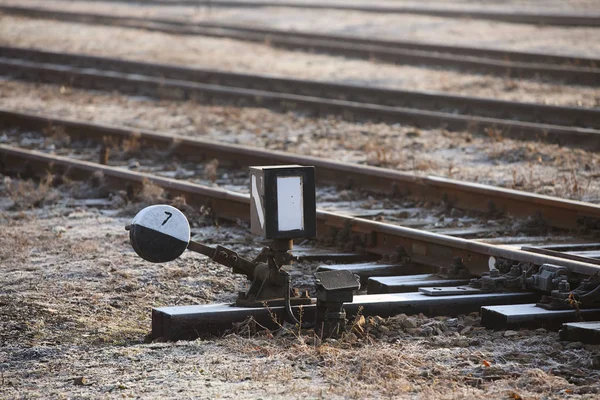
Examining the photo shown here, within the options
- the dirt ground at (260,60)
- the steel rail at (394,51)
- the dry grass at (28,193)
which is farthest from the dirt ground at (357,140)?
the steel rail at (394,51)

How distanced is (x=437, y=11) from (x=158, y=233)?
26.6 m

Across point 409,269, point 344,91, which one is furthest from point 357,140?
point 409,269

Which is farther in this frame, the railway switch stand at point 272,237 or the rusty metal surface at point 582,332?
the railway switch stand at point 272,237

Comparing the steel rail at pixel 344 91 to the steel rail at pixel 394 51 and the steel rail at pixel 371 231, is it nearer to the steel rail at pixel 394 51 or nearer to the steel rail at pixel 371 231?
the steel rail at pixel 394 51

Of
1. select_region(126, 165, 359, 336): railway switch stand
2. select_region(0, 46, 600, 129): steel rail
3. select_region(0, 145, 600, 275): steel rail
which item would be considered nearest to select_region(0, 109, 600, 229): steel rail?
select_region(0, 145, 600, 275): steel rail

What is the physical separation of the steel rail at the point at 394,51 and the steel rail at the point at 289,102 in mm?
4087

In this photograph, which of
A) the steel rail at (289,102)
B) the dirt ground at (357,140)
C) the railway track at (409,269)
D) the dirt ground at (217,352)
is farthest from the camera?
the steel rail at (289,102)

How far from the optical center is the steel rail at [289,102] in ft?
43.0

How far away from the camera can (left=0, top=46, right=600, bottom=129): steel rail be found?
14671mm

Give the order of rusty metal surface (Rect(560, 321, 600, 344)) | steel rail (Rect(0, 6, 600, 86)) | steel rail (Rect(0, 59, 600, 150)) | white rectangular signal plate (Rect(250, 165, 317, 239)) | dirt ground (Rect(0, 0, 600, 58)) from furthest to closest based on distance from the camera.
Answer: dirt ground (Rect(0, 0, 600, 58)), steel rail (Rect(0, 6, 600, 86)), steel rail (Rect(0, 59, 600, 150)), white rectangular signal plate (Rect(250, 165, 317, 239)), rusty metal surface (Rect(560, 321, 600, 344))

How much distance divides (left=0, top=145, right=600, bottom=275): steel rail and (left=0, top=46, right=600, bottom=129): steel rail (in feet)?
20.5

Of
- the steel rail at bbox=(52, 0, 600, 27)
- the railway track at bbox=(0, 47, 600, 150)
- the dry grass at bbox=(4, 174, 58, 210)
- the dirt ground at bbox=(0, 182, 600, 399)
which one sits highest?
the steel rail at bbox=(52, 0, 600, 27)

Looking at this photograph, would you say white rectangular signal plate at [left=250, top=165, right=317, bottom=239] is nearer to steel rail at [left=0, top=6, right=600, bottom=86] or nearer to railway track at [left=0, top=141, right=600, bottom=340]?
railway track at [left=0, top=141, right=600, bottom=340]

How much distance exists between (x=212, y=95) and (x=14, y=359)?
12.1 m
